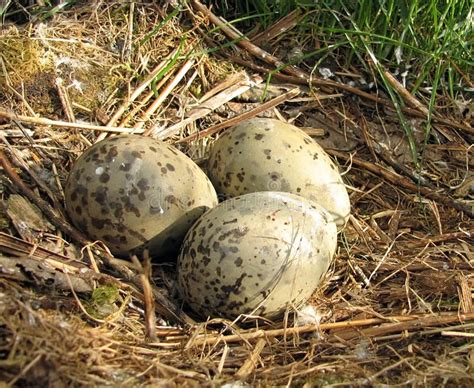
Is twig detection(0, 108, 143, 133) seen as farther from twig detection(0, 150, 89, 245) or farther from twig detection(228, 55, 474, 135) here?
twig detection(228, 55, 474, 135)

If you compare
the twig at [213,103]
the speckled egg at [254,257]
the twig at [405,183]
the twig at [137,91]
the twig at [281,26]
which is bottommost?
the twig at [405,183]

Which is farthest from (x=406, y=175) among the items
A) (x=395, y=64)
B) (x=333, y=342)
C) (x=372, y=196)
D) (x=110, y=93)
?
(x=110, y=93)

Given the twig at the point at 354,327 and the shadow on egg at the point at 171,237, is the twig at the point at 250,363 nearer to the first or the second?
the twig at the point at 354,327

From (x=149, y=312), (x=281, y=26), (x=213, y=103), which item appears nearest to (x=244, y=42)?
(x=281, y=26)

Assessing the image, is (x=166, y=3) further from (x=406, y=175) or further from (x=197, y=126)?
(x=406, y=175)

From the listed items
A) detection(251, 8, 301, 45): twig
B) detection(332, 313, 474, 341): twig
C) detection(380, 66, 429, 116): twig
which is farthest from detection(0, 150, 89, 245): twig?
detection(380, 66, 429, 116): twig

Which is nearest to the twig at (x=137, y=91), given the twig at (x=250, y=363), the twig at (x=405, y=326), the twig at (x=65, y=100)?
the twig at (x=65, y=100)
